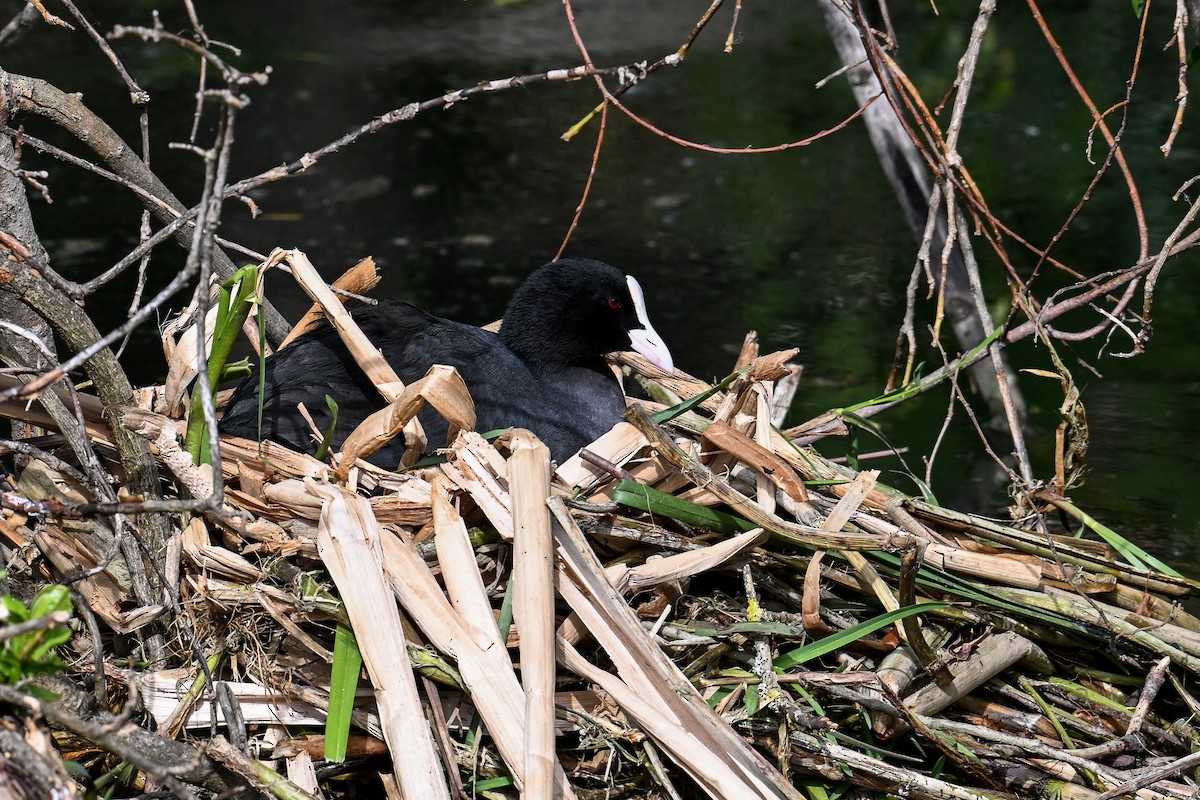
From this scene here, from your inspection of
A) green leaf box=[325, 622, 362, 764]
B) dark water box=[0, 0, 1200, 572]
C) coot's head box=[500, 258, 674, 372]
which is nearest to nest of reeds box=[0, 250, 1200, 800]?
green leaf box=[325, 622, 362, 764]

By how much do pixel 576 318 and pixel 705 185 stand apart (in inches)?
112

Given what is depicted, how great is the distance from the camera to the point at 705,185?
5.16 meters

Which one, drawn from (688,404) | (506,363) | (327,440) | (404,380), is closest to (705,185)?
(506,363)

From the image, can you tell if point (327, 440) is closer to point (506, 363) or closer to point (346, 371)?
point (346, 371)

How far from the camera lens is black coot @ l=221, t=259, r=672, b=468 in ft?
6.57

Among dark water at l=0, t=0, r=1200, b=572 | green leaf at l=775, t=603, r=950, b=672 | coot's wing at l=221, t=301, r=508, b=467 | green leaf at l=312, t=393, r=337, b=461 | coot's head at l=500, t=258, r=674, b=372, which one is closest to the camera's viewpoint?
green leaf at l=775, t=603, r=950, b=672

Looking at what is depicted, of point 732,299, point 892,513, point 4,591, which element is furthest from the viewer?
point 732,299

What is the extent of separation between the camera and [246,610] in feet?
5.32

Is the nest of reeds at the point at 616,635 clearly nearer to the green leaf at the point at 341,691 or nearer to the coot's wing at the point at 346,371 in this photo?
the green leaf at the point at 341,691

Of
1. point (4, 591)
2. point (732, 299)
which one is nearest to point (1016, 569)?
point (4, 591)

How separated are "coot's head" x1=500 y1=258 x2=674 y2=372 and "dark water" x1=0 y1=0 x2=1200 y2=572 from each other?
0.88 metres

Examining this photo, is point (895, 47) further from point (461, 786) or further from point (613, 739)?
point (461, 786)

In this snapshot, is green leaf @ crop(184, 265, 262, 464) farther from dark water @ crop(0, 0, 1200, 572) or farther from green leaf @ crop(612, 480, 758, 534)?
dark water @ crop(0, 0, 1200, 572)

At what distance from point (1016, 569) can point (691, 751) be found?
0.61 meters
